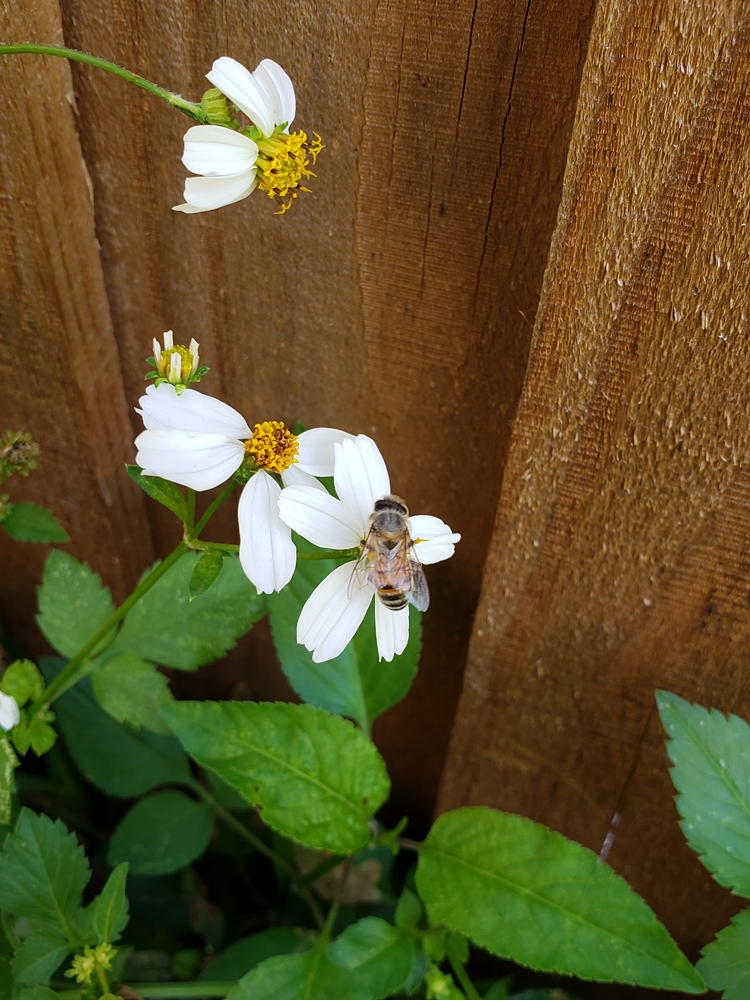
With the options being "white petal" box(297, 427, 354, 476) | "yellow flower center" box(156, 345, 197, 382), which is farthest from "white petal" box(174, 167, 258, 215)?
"white petal" box(297, 427, 354, 476)

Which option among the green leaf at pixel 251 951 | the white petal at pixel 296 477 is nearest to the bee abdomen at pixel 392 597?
the white petal at pixel 296 477

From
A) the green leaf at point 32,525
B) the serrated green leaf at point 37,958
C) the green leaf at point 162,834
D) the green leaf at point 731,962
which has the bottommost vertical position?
the green leaf at point 162,834

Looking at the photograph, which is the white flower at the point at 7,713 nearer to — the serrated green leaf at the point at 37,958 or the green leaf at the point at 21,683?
the green leaf at the point at 21,683

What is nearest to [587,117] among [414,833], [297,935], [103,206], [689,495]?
[689,495]

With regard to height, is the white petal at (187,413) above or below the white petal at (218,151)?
below

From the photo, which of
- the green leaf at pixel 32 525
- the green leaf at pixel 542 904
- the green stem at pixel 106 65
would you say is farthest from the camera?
the green leaf at pixel 32 525

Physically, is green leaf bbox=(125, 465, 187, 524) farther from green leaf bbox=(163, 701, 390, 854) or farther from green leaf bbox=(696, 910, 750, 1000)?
green leaf bbox=(696, 910, 750, 1000)

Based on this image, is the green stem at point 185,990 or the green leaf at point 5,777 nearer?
the green leaf at point 5,777
